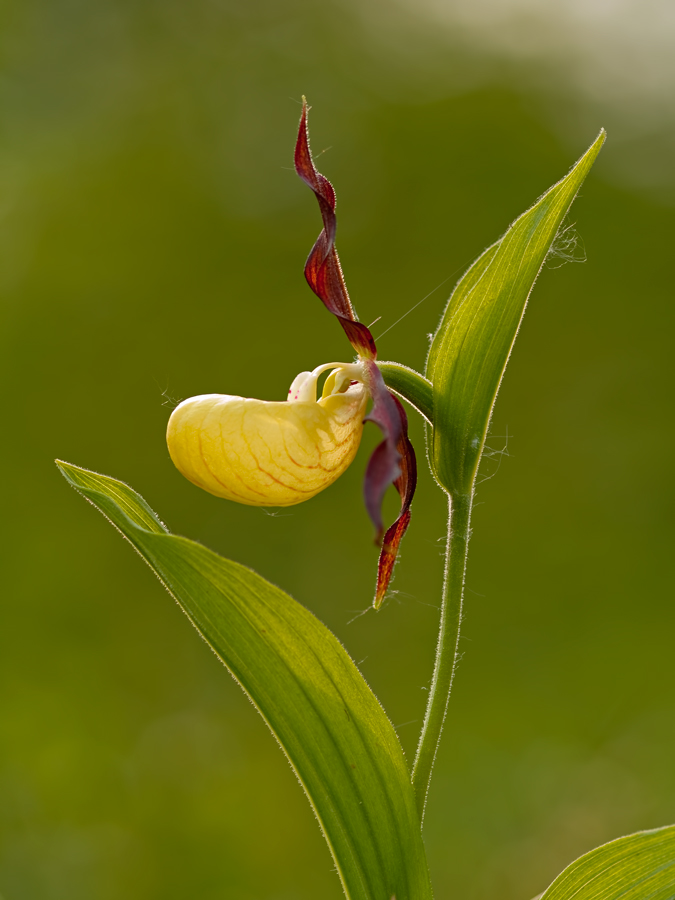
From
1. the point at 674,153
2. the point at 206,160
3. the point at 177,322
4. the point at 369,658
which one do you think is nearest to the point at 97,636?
the point at 369,658

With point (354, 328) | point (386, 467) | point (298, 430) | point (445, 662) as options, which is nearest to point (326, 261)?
point (354, 328)

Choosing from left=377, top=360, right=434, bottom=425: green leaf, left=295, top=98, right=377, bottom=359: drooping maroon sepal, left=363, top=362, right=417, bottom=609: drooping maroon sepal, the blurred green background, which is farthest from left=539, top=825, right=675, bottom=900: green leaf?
the blurred green background

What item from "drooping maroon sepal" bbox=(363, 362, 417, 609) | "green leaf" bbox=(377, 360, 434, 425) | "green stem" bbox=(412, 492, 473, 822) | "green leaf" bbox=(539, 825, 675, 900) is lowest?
"green leaf" bbox=(539, 825, 675, 900)

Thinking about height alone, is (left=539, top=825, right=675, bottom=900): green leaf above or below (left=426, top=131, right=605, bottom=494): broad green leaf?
below

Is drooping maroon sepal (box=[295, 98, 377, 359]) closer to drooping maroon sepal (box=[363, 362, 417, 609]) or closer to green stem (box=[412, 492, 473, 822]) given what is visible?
drooping maroon sepal (box=[363, 362, 417, 609])

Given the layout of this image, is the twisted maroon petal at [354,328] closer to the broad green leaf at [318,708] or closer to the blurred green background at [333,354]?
the broad green leaf at [318,708]

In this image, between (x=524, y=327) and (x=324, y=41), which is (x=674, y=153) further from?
(x=324, y=41)
